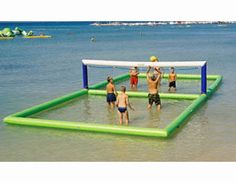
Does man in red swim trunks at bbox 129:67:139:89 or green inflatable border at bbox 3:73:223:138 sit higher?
man in red swim trunks at bbox 129:67:139:89

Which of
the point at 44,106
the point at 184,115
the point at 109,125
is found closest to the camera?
the point at 109,125

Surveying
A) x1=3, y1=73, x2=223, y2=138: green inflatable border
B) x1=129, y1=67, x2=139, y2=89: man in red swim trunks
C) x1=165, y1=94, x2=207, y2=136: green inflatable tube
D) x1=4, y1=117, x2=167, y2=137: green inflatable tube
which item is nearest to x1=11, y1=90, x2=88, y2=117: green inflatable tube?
x1=3, y1=73, x2=223, y2=138: green inflatable border

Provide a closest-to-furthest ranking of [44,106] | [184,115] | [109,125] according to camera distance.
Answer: [109,125] → [184,115] → [44,106]

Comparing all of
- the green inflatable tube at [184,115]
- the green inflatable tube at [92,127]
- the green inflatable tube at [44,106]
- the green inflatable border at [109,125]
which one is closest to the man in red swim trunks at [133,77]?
the green inflatable border at [109,125]

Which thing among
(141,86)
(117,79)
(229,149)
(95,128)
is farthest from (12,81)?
(229,149)

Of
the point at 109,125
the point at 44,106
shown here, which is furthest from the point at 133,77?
the point at 109,125

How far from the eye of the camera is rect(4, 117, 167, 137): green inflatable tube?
33.3 ft

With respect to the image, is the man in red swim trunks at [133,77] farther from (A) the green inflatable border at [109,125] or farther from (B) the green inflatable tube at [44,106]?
(B) the green inflatable tube at [44,106]

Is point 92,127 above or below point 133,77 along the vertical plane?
below

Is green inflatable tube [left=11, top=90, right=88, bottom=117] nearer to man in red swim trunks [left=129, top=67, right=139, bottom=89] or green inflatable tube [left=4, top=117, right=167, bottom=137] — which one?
green inflatable tube [left=4, top=117, right=167, bottom=137]

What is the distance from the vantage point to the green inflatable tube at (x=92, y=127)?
1015 centimetres

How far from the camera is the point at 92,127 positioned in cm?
1075

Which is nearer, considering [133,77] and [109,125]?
[109,125]

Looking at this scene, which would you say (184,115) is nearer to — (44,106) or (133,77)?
(44,106)
